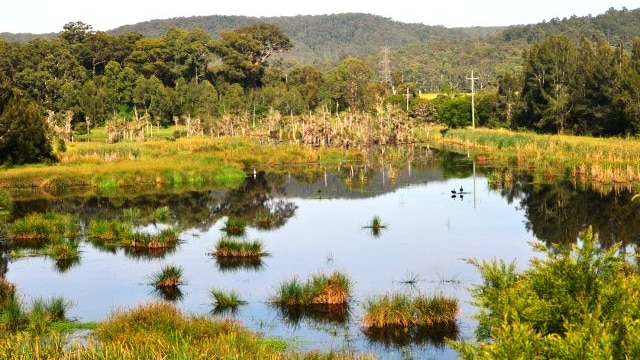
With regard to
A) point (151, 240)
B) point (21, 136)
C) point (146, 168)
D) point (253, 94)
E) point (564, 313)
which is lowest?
point (151, 240)

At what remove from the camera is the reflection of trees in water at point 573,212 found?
1254 inches

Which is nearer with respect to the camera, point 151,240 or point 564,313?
point 564,313

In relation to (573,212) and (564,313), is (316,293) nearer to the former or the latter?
(564,313)

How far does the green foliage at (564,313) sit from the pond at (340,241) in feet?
20.9

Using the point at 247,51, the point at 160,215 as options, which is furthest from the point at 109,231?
the point at 247,51

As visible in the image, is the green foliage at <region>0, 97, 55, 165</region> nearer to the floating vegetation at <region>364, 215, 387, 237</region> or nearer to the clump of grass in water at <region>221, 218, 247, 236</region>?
the clump of grass in water at <region>221, 218, 247, 236</region>

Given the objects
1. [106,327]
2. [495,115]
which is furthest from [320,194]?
[495,115]

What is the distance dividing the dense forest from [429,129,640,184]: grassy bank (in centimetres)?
869

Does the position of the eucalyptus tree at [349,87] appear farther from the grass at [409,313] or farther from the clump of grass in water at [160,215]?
the grass at [409,313]


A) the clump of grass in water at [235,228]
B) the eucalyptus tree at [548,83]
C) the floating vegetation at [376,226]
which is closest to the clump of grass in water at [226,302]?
the clump of grass in water at [235,228]

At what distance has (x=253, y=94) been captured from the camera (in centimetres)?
12169

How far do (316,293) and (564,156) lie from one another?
39.8 metres

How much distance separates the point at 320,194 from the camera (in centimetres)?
4738

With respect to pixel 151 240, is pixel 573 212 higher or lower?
lower
